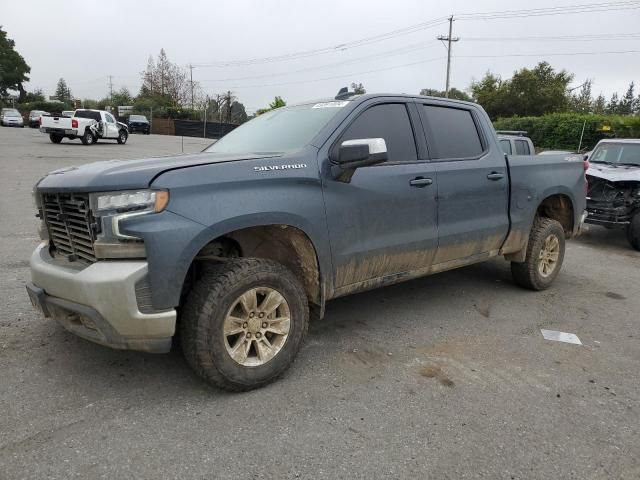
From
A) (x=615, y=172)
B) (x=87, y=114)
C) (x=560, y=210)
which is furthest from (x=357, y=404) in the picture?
(x=87, y=114)

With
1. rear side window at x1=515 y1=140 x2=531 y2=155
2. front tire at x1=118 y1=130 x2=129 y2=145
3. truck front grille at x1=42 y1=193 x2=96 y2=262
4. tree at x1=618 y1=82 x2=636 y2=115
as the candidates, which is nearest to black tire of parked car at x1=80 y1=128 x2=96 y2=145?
front tire at x1=118 y1=130 x2=129 y2=145

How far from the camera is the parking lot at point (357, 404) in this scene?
252 cm

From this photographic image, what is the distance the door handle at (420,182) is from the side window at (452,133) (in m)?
0.28

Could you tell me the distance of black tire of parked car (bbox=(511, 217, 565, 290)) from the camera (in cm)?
524

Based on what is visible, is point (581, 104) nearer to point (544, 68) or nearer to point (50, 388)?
point (544, 68)

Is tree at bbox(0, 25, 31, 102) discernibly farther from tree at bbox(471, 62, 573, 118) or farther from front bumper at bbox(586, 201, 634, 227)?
front bumper at bbox(586, 201, 634, 227)

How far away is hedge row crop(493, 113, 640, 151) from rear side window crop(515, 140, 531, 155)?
16.1 meters

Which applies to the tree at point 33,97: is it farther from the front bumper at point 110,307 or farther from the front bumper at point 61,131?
the front bumper at point 110,307

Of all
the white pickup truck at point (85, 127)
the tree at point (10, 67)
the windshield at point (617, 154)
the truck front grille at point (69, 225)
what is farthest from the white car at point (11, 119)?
the truck front grille at point (69, 225)

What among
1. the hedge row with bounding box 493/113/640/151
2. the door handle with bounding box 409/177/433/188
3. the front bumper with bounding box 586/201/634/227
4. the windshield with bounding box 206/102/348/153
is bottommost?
the front bumper with bounding box 586/201/634/227

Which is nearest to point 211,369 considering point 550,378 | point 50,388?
point 50,388

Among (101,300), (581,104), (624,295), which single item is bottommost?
(624,295)

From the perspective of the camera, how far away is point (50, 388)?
3102mm

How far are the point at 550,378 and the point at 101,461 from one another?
2.80 meters
